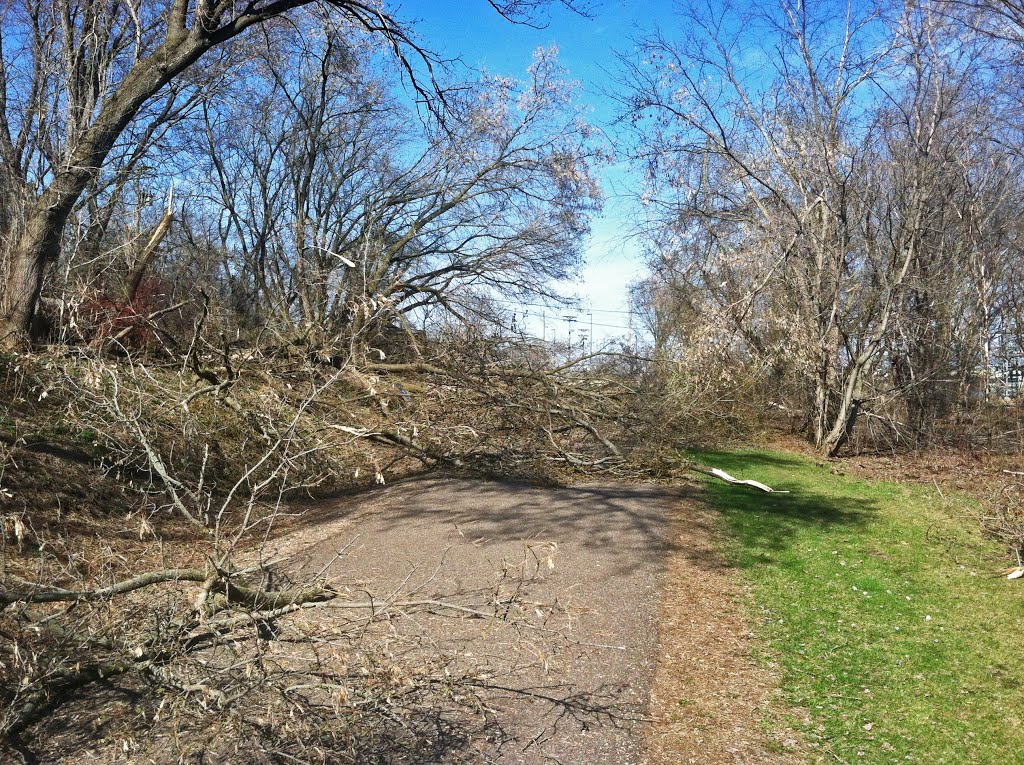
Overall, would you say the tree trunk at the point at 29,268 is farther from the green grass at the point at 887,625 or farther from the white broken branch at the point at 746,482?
the white broken branch at the point at 746,482

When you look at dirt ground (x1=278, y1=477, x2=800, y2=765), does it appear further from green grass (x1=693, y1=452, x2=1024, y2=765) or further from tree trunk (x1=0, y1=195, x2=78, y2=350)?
tree trunk (x1=0, y1=195, x2=78, y2=350)

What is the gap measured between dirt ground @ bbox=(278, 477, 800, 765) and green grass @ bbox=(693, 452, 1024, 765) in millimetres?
320

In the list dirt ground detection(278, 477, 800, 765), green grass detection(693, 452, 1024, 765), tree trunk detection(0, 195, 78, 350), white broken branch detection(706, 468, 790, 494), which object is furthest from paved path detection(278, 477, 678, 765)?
tree trunk detection(0, 195, 78, 350)

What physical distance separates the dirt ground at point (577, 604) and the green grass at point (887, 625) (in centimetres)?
32

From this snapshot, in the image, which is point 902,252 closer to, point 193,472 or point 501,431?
point 501,431

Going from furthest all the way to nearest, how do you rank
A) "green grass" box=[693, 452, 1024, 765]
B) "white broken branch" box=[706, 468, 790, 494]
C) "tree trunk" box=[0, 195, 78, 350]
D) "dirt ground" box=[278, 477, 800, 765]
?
"white broken branch" box=[706, 468, 790, 494]
"tree trunk" box=[0, 195, 78, 350]
"green grass" box=[693, 452, 1024, 765]
"dirt ground" box=[278, 477, 800, 765]

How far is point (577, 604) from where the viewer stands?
6.48 m

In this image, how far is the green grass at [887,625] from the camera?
15.0ft

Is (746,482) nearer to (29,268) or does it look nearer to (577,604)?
(577,604)

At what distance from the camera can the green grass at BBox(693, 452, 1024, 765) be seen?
4579 millimetres

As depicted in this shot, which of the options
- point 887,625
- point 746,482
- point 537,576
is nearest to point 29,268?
point 537,576

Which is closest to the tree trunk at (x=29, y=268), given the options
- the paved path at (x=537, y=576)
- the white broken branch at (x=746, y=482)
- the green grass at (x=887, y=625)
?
the paved path at (x=537, y=576)

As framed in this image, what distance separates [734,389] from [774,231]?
361 centimetres

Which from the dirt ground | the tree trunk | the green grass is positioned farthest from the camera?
the tree trunk
